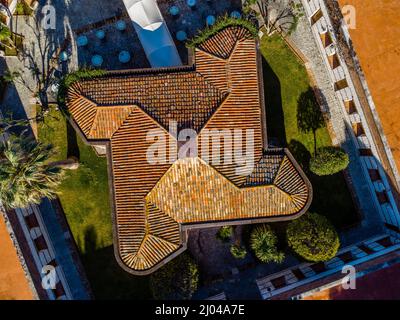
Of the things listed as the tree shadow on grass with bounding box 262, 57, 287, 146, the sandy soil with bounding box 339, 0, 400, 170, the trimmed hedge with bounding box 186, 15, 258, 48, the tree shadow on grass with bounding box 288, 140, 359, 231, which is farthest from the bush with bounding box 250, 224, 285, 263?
the trimmed hedge with bounding box 186, 15, 258, 48

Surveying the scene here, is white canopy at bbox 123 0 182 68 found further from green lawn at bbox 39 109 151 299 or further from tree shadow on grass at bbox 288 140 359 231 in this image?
tree shadow on grass at bbox 288 140 359 231

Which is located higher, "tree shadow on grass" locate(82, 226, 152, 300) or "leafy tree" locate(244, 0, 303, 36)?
"leafy tree" locate(244, 0, 303, 36)

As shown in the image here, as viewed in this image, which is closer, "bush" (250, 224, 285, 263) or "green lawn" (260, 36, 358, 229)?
"bush" (250, 224, 285, 263)

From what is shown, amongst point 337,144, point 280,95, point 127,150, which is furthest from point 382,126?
point 127,150

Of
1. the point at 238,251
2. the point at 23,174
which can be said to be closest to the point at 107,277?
the point at 238,251

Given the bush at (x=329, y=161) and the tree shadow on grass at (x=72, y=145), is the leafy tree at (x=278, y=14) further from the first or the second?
the tree shadow on grass at (x=72, y=145)

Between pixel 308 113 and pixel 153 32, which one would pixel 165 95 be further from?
pixel 308 113

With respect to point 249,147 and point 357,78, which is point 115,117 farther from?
point 357,78
